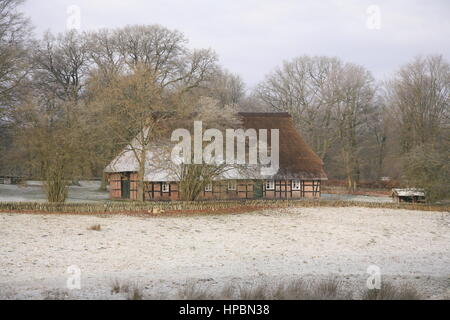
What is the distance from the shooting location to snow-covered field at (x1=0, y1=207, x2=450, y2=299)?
1285 cm

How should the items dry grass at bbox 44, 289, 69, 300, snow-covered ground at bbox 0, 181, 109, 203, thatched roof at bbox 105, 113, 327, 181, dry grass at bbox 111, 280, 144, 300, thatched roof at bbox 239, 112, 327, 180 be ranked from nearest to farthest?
dry grass at bbox 44, 289, 69, 300
dry grass at bbox 111, 280, 144, 300
thatched roof at bbox 105, 113, 327, 181
snow-covered ground at bbox 0, 181, 109, 203
thatched roof at bbox 239, 112, 327, 180

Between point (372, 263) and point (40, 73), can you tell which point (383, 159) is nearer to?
point (40, 73)

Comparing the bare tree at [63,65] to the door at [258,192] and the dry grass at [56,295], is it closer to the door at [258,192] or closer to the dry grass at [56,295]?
the door at [258,192]

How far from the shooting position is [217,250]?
17516 mm

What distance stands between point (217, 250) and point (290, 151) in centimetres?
1995

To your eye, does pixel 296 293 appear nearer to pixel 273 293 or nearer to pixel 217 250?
pixel 273 293

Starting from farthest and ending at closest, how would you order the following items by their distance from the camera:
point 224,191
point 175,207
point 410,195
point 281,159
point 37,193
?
point 37,193, point 281,159, point 410,195, point 224,191, point 175,207

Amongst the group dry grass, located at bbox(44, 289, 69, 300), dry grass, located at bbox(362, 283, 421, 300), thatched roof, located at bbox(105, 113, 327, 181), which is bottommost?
dry grass, located at bbox(362, 283, 421, 300)

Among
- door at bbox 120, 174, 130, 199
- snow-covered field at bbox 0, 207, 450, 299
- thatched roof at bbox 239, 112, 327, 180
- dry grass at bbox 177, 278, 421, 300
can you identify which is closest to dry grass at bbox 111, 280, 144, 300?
snow-covered field at bbox 0, 207, 450, 299

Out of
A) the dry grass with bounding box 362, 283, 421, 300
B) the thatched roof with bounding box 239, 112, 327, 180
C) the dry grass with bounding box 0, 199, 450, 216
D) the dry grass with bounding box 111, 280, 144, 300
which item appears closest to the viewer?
the dry grass with bounding box 111, 280, 144, 300

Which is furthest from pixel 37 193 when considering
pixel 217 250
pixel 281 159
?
pixel 217 250

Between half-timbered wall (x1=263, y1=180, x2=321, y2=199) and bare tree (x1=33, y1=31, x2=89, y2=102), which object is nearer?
half-timbered wall (x1=263, y1=180, x2=321, y2=199)

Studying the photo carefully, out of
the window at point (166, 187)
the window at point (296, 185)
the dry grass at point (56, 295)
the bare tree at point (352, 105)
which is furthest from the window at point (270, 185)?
the dry grass at point (56, 295)

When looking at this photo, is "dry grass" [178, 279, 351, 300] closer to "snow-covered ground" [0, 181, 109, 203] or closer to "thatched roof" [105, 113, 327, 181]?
"thatched roof" [105, 113, 327, 181]
